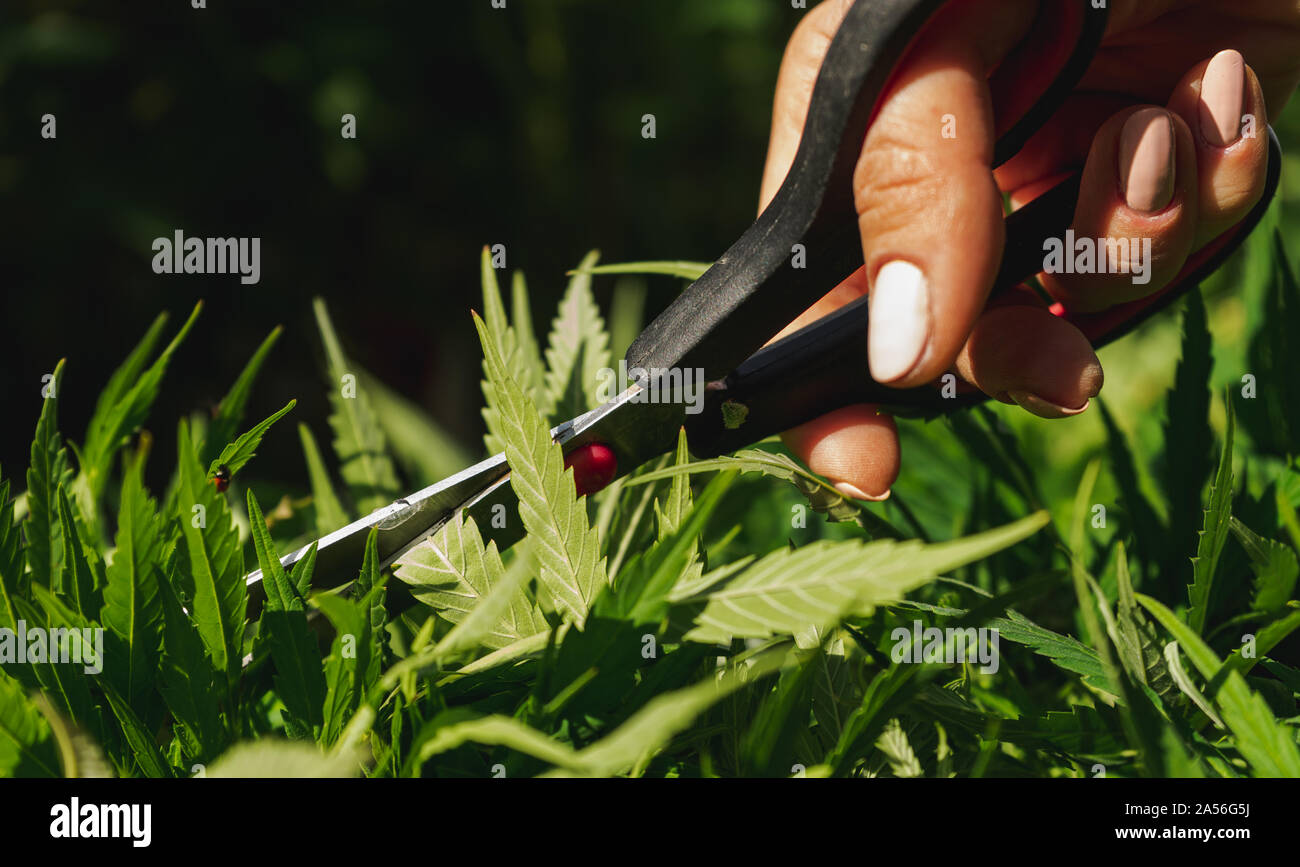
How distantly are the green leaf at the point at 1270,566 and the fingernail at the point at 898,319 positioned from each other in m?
0.16

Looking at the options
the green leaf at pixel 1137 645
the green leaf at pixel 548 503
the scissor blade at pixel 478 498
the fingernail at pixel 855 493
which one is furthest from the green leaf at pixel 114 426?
the green leaf at pixel 1137 645

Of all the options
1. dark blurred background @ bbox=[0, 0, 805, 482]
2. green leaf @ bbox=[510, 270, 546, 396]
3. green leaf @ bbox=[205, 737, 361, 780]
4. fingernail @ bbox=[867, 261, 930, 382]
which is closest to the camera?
green leaf @ bbox=[205, 737, 361, 780]

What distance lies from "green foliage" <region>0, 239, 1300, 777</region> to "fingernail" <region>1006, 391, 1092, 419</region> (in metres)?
0.10

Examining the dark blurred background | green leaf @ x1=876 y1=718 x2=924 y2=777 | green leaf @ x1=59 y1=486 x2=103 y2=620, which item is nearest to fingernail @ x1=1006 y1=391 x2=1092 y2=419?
green leaf @ x1=876 y1=718 x2=924 y2=777

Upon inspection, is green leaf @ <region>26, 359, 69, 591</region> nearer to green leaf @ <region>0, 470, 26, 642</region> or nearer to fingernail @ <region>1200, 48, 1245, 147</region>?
green leaf @ <region>0, 470, 26, 642</region>

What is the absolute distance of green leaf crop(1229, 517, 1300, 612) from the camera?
41cm

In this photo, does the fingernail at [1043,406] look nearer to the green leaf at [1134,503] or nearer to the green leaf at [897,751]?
the green leaf at [1134,503]

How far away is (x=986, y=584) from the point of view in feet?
1.82

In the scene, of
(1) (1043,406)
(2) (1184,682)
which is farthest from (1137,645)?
(1) (1043,406)

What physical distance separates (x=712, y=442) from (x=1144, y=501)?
259 millimetres

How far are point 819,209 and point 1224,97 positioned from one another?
23 cm

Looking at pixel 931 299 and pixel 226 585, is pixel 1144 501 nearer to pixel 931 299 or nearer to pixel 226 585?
pixel 931 299

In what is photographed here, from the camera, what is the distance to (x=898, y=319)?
0.40m

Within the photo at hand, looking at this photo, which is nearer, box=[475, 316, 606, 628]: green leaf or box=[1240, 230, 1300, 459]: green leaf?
box=[475, 316, 606, 628]: green leaf
